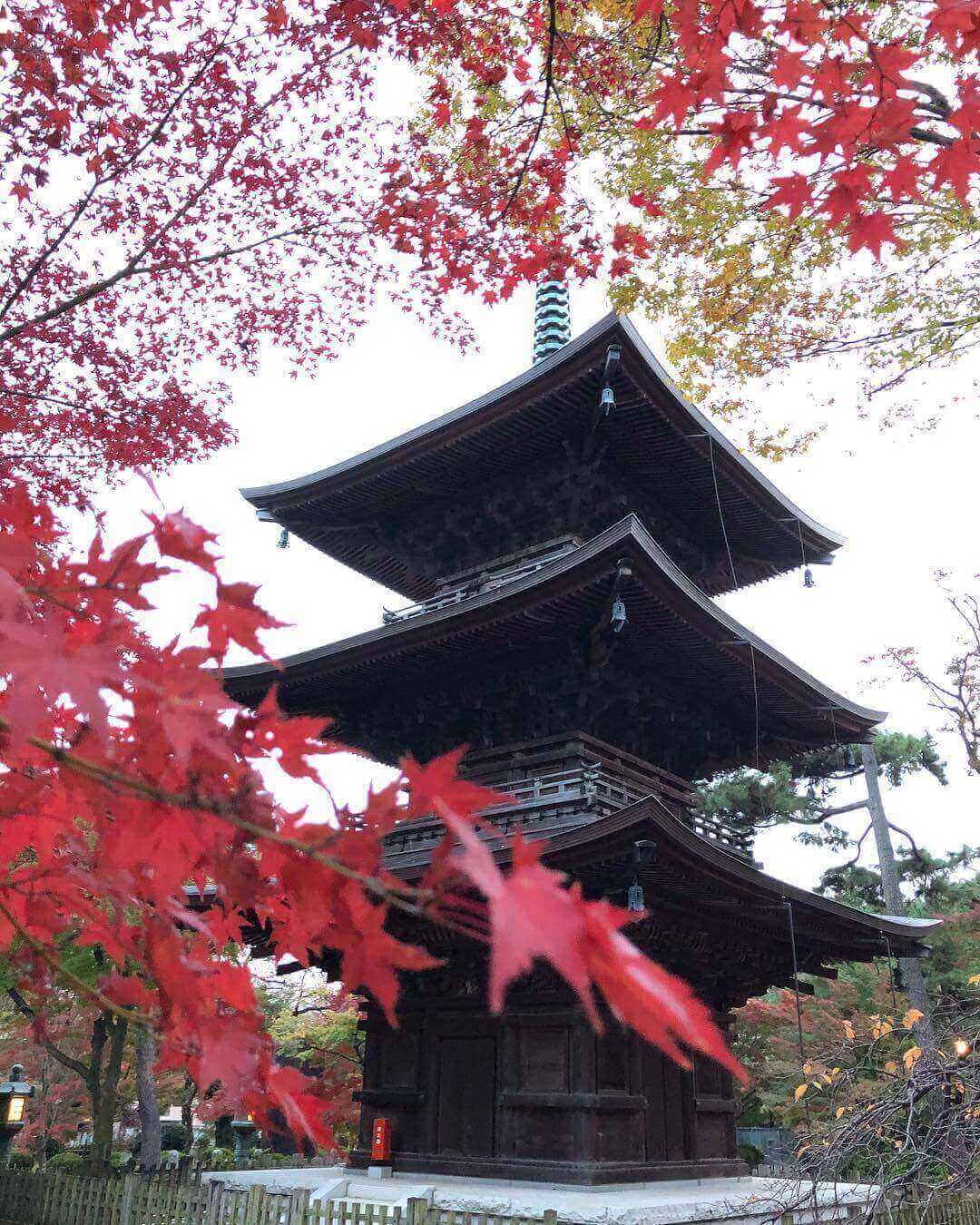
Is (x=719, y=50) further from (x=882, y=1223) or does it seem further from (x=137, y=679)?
(x=882, y=1223)

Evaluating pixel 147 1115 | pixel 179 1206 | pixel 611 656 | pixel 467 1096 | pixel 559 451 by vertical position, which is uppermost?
pixel 559 451

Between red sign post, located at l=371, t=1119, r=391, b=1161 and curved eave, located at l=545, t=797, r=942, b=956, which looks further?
red sign post, located at l=371, t=1119, r=391, b=1161

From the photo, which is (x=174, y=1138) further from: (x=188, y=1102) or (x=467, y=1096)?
(x=467, y=1096)

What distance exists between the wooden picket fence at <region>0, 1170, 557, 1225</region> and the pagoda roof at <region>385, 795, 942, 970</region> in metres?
2.30

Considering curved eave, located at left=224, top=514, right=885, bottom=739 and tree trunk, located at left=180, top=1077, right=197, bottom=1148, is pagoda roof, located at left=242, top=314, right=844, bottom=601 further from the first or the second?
tree trunk, located at left=180, top=1077, right=197, bottom=1148

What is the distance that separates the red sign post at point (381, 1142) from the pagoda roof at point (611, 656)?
357 centimetres

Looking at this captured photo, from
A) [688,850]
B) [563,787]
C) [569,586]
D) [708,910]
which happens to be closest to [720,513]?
[569,586]

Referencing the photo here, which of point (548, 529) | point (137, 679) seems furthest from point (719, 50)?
point (548, 529)

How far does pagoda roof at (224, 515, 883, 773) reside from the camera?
759 cm

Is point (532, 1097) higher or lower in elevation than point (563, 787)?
lower

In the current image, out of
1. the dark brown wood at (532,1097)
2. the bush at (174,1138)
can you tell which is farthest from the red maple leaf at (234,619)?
the bush at (174,1138)

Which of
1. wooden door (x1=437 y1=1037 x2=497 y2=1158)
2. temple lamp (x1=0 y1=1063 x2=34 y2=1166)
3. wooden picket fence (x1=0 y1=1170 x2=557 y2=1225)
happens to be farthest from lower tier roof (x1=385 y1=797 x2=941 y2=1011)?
temple lamp (x1=0 y1=1063 x2=34 y2=1166)

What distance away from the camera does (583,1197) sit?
6.75 meters

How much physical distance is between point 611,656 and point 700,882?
218cm
